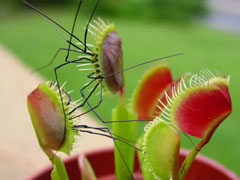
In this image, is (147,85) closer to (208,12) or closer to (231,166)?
(231,166)

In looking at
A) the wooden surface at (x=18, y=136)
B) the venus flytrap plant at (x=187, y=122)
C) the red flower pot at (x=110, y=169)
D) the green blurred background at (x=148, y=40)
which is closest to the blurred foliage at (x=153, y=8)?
the green blurred background at (x=148, y=40)

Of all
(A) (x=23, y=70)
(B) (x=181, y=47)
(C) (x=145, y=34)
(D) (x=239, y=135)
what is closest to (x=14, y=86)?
(A) (x=23, y=70)

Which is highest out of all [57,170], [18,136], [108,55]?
[108,55]

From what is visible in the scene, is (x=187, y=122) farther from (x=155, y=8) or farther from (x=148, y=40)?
(x=155, y=8)

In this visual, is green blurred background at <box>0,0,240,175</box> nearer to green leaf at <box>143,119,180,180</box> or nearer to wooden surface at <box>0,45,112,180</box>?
wooden surface at <box>0,45,112,180</box>

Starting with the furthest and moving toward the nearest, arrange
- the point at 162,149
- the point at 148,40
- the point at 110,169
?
1. the point at 148,40
2. the point at 110,169
3. the point at 162,149

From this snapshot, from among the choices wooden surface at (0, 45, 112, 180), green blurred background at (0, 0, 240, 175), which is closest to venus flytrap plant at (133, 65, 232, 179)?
wooden surface at (0, 45, 112, 180)

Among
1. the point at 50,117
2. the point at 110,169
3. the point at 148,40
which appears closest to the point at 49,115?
the point at 50,117

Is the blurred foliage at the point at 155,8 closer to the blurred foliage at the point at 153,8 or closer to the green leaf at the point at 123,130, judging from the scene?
the blurred foliage at the point at 153,8

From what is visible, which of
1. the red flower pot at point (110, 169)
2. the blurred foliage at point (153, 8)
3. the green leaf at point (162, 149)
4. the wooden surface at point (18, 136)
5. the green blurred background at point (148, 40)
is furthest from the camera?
the blurred foliage at point (153, 8)
